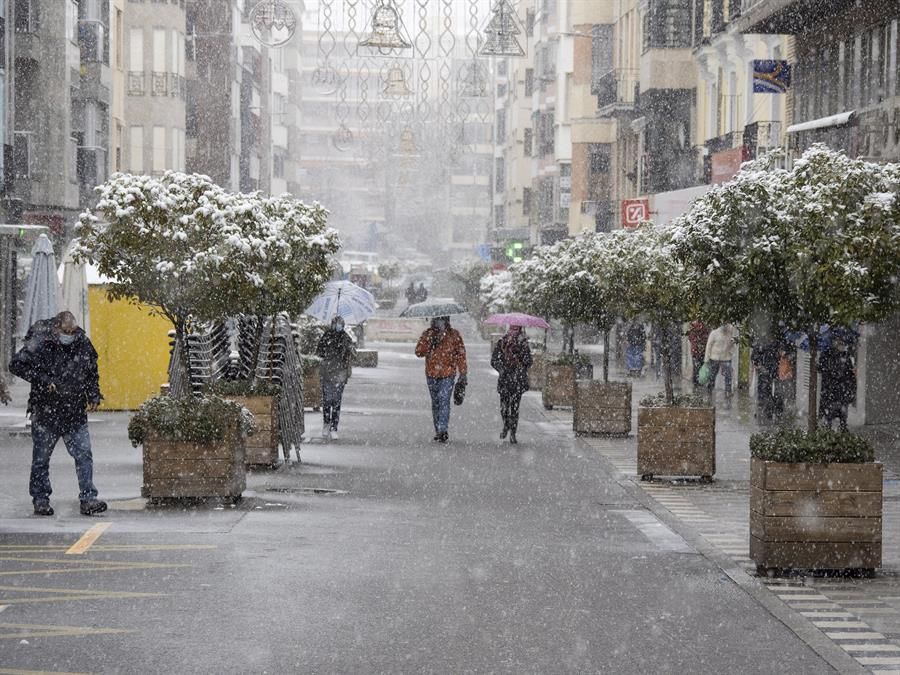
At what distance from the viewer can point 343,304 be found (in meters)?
26.1

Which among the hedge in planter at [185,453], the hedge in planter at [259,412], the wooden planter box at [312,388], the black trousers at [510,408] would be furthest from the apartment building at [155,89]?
the hedge in planter at [185,453]

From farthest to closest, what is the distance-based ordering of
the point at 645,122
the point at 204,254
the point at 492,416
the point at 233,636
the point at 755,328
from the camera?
the point at 645,122 < the point at 492,416 < the point at 204,254 < the point at 755,328 < the point at 233,636

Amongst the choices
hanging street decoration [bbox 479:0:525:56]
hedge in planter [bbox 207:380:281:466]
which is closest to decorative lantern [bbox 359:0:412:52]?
hanging street decoration [bbox 479:0:525:56]

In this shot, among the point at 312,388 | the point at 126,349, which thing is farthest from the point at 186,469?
the point at 312,388

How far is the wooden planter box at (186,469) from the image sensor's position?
15.8 meters

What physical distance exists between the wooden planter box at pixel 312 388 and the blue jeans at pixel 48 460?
1542cm

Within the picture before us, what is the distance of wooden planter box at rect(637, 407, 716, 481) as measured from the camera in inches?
755

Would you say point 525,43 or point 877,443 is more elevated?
point 525,43

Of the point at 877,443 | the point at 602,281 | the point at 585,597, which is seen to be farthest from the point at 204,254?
the point at 877,443

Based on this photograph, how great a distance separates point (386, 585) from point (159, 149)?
56526mm

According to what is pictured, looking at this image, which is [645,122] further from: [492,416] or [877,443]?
[877,443]

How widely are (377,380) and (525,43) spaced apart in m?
53.7

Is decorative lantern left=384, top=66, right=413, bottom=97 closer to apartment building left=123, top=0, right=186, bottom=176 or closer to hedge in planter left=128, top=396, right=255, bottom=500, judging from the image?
hedge in planter left=128, top=396, right=255, bottom=500

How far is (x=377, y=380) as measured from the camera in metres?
42.5
